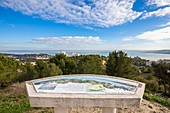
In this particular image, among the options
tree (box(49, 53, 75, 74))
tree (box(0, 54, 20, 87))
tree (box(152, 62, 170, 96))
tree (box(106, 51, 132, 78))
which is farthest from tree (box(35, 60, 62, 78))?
tree (box(152, 62, 170, 96))

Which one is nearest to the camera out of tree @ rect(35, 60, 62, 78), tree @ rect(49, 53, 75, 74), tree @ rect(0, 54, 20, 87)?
tree @ rect(35, 60, 62, 78)

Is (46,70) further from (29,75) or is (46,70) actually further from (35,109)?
(35,109)

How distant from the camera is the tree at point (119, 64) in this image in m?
11.2

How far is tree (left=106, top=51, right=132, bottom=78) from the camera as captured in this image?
11250 mm

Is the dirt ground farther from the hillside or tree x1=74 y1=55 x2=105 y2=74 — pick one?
tree x1=74 y1=55 x2=105 y2=74

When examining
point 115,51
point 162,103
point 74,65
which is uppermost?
point 115,51

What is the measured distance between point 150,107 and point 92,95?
3787 millimetres

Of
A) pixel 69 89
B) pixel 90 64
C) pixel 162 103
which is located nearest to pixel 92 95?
pixel 69 89

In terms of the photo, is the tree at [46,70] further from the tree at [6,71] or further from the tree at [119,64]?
the tree at [119,64]

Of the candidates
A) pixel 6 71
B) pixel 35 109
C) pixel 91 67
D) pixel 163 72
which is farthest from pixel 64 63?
pixel 163 72

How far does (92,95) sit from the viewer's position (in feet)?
11.0

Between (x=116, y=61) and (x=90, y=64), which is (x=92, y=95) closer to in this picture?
(x=90, y=64)

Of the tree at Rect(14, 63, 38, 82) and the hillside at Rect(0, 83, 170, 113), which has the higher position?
the tree at Rect(14, 63, 38, 82)

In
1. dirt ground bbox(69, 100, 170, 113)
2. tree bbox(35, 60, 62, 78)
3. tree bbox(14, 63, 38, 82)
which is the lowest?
dirt ground bbox(69, 100, 170, 113)
